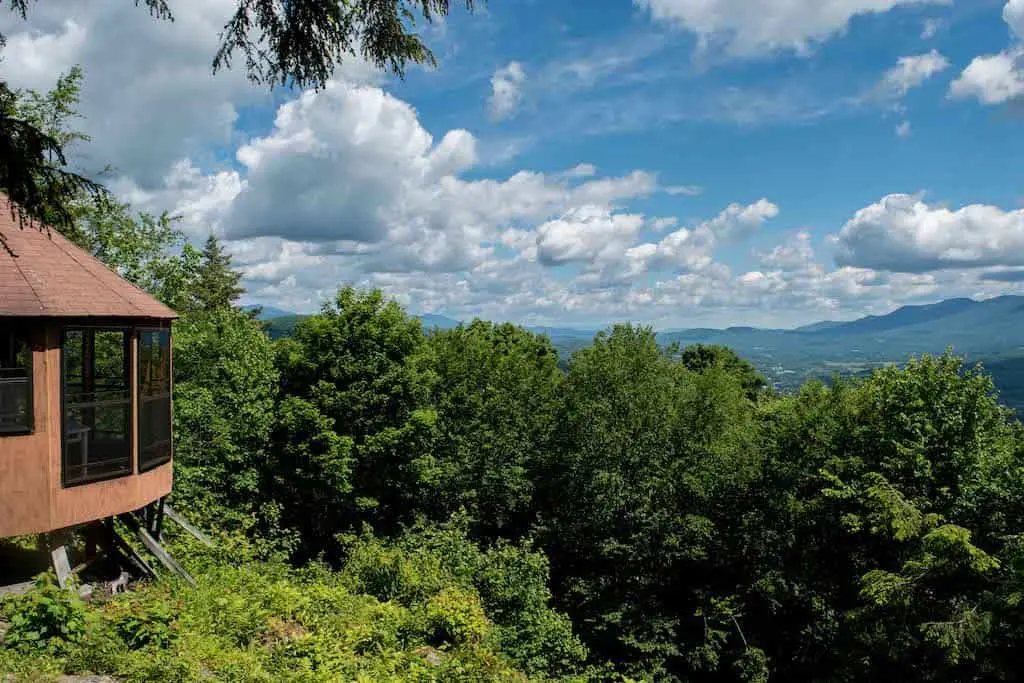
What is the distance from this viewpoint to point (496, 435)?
2580 centimetres

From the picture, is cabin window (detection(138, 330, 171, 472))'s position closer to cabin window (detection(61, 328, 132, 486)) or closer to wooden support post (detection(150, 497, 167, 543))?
cabin window (detection(61, 328, 132, 486))

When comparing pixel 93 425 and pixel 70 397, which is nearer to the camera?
pixel 70 397

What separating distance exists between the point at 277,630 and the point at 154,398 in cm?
452

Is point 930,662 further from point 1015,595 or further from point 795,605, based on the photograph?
point 795,605

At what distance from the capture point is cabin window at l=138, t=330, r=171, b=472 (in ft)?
39.0

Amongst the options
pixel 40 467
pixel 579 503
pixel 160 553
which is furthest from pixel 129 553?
pixel 579 503

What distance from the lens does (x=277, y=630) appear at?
11.2 m

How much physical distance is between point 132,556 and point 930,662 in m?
16.3

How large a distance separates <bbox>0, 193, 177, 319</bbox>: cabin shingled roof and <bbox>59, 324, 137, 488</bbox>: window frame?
1.15 feet

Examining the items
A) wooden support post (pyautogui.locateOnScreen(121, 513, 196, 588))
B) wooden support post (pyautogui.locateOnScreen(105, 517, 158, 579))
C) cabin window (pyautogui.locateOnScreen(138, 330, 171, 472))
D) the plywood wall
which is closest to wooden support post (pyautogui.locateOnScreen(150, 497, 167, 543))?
wooden support post (pyautogui.locateOnScreen(121, 513, 196, 588))

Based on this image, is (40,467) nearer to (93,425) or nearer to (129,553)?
(93,425)

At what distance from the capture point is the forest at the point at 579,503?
14.4 metres

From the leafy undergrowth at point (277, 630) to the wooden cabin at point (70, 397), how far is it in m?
1.40

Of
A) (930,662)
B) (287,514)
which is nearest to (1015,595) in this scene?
(930,662)
